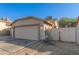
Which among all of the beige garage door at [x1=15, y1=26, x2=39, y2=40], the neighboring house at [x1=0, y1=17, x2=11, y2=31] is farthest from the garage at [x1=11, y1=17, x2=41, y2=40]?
the neighboring house at [x1=0, y1=17, x2=11, y2=31]

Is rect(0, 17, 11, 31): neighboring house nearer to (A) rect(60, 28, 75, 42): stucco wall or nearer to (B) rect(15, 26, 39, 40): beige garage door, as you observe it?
(B) rect(15, 26, 39, 40): beige garage door

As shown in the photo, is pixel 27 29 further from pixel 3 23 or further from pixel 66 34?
pixel 66 34

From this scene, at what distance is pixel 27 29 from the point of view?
5352 mm

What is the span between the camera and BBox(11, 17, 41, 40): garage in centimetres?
527

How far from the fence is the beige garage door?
1777 mm

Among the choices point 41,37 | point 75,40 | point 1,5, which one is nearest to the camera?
point 1,5

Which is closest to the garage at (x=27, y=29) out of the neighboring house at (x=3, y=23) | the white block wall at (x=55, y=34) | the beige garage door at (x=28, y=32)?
the beige garage door at (x=28, y=32)

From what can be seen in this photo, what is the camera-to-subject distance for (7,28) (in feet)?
17.9

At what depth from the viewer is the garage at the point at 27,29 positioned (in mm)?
5269

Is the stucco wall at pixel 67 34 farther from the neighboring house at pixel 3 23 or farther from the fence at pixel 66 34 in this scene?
the neighboring house at pixel 3 23

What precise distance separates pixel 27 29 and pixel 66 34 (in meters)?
2.23

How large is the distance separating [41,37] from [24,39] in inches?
29.8
